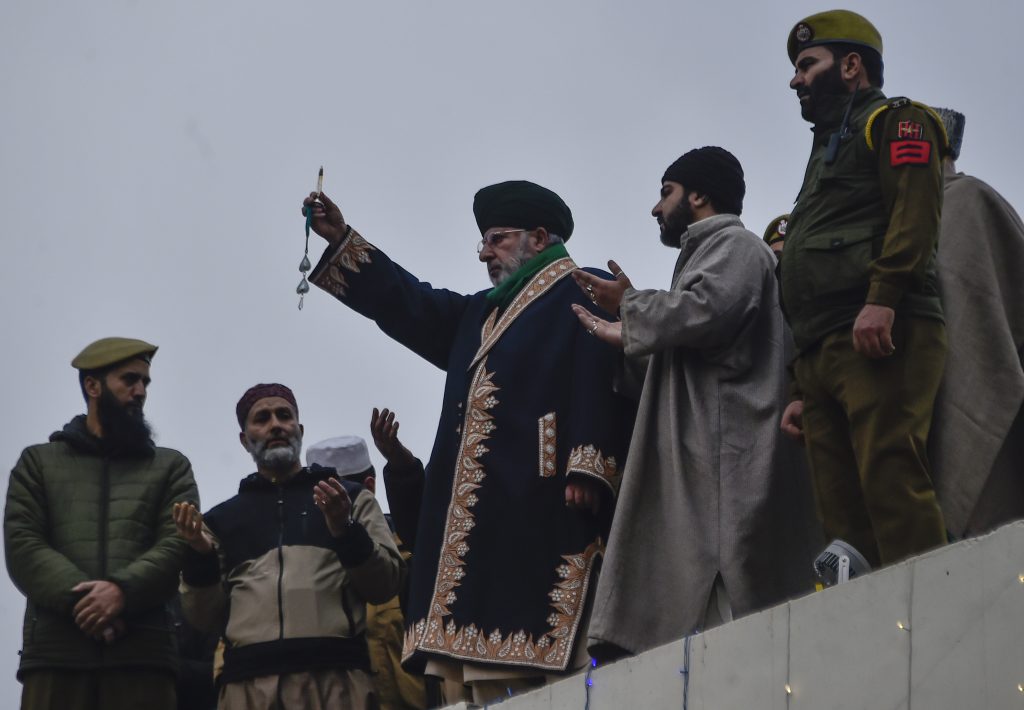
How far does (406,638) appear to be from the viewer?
6.56m

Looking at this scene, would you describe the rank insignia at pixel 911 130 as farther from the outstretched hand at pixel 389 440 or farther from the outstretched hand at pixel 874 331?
the outstretched hand at pixel 389 440

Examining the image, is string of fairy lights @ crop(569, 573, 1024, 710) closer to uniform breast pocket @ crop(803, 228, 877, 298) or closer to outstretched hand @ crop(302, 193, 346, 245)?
uniform breast pocket @ crop(803, 228, 877, 298)

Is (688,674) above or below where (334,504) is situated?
below

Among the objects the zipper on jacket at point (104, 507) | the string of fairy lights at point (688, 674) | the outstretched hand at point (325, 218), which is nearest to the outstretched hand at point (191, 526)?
the zipper on jacket at point (104, 507)

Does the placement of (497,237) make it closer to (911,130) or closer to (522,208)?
(522,208)

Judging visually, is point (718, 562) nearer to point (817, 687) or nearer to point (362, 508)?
point (817, 687)

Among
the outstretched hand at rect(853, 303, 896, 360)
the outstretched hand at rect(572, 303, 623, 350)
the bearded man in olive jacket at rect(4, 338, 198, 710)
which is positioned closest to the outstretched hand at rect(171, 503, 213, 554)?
the bearded man in olive jacket at rect(4, 338, 198, 710)

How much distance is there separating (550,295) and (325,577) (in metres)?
1.31

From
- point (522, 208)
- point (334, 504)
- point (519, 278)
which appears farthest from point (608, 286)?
point (334, 504)

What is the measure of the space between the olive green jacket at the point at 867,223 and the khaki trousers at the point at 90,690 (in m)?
2.78

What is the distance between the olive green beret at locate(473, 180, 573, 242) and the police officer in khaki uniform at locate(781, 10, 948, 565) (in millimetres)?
1627

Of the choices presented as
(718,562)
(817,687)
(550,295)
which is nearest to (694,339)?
(718,562)

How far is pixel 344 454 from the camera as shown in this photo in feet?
28.2

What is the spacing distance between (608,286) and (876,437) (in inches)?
54.7
